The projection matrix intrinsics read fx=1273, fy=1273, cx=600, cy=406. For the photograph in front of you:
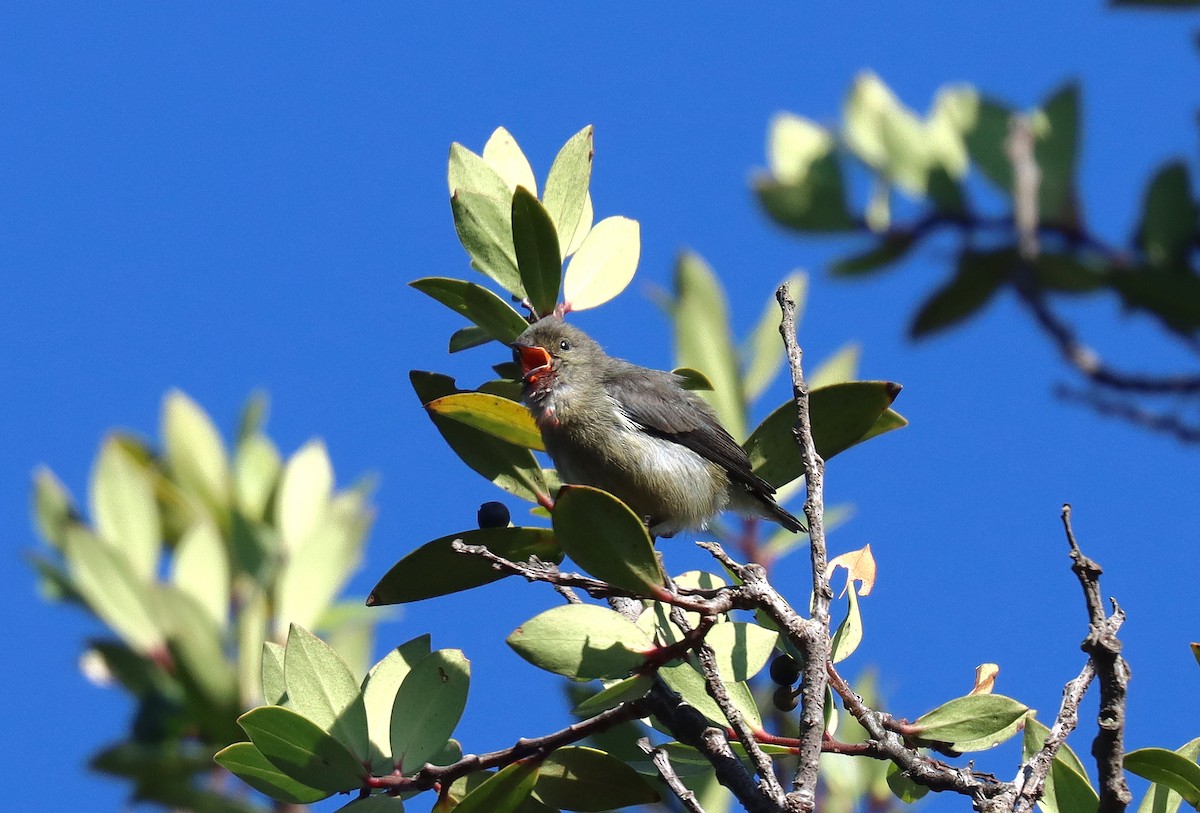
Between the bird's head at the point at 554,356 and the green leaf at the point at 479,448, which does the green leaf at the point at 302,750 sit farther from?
the bird's head at the point at 554,356

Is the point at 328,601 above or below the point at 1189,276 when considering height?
below

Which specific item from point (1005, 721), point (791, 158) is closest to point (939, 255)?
point (791, 158)

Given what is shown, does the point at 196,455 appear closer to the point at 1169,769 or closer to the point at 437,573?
the point at 437,573

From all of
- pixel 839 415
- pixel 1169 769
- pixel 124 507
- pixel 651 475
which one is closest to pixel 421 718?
pixel 839 415

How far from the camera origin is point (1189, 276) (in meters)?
A: 4.13

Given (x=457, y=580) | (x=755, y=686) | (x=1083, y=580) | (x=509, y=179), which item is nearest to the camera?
(x=1083, y=580)

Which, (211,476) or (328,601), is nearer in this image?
(328,601)

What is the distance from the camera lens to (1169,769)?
227 centimetres

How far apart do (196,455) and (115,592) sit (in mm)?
943

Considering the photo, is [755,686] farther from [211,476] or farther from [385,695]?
[211,476]

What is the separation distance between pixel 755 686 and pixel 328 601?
1.73 metres

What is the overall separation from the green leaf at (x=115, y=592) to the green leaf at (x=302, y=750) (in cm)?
234

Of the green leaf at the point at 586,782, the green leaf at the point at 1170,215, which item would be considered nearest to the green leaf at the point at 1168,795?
the green leaf at the point at 586,782

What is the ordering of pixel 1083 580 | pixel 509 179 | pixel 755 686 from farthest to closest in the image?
pixel 755 686 < pixel 509 179 < pixel 1083 580
